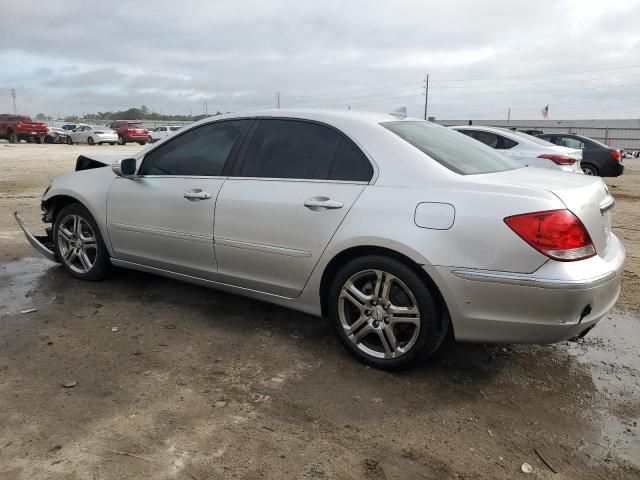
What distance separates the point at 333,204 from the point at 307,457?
4.82ft

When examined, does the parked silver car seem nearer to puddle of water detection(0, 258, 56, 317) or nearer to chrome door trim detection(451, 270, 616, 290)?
chrome door trim detection(451, 270, 616, 290)

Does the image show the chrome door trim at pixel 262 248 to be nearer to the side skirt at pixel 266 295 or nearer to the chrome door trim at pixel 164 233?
the chrome door trim at pixel 164 233

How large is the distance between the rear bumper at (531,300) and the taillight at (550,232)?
6cm

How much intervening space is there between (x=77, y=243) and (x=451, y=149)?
3425 millimetres

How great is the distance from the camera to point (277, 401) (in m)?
2.93

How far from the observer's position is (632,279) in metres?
5.21

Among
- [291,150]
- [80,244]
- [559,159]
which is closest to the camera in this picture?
[291,150]

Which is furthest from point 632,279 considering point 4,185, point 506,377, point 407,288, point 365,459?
point 4,185

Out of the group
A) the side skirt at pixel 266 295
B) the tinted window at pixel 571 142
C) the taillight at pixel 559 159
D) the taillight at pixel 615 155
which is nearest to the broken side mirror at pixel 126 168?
the side skirt at pixel 266 295

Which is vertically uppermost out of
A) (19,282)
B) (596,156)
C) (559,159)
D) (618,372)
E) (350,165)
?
(350,165)

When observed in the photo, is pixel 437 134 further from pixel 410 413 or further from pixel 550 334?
pixel 410 413

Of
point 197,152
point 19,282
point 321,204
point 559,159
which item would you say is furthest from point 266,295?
point 559,159

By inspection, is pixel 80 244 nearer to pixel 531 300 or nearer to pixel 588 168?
pixel 531 300

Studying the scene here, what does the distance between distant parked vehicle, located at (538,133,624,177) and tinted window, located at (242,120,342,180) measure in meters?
12.4
